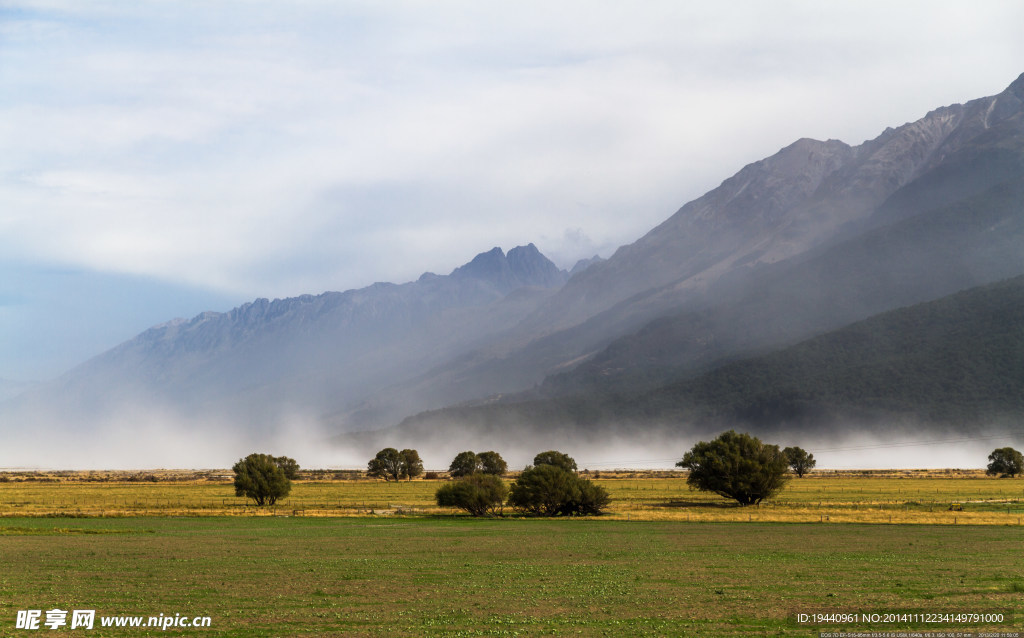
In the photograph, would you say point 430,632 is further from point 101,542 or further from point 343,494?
point 343,494

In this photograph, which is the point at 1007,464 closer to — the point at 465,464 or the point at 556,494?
the point at 465,464

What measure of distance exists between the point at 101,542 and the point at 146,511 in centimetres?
2921

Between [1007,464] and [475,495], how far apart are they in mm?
113501

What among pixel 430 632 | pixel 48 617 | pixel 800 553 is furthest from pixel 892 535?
pixel 48 617

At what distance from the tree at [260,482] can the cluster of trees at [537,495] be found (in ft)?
64.6

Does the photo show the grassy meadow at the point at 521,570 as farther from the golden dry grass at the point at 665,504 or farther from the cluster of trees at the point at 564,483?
the cluster of trees at the point at 564,483

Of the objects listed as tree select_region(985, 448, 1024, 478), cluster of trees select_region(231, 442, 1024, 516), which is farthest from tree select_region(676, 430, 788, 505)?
tree select_region(985, 448, 1024, 478)

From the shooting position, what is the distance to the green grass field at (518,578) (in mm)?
25547

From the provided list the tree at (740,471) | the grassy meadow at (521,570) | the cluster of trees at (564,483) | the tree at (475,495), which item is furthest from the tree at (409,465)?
the grassy meadow at (521,570)

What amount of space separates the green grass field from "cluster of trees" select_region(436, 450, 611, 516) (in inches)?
652

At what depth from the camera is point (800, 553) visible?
4181 centimetres

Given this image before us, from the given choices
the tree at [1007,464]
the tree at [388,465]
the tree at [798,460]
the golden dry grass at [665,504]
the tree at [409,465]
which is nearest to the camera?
the golden dry grass at [665,504]

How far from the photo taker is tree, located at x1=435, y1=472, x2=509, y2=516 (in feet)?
240

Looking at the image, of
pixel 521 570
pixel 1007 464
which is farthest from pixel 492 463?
pixel 521 570
